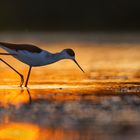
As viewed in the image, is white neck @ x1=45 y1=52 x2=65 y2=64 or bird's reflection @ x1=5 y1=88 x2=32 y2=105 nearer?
bird's reflection @ x1=5 y1=88 x2=32 y2=105

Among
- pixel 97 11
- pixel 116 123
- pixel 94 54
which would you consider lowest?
pixel 116 123

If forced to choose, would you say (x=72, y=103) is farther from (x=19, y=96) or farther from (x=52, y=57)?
(x=52, y=57)

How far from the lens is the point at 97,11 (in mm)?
41219

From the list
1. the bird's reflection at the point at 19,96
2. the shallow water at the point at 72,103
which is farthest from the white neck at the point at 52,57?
the bird's reflection at the point at 19,96

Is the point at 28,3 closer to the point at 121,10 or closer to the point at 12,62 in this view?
the point at 121,10

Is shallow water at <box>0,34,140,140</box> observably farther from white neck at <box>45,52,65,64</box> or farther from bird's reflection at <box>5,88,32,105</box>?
white neck at <box>45,52,65,64</box>

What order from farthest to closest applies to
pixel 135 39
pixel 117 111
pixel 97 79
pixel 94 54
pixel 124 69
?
pixel 135 39, pixel 94 54, pixel 124 69, pixel 97 79, pixel 117 111

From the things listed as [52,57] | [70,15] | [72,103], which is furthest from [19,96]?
[70,15]

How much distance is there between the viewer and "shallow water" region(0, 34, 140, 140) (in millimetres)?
9508

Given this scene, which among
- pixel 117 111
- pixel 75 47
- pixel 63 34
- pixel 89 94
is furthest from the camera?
pixel 63 34

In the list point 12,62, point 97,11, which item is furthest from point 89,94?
point 97,11

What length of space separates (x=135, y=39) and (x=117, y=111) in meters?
21.0

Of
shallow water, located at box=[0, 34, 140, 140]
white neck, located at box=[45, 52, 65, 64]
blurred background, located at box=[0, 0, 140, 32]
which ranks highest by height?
blurred background, located at box=[0, 0, 140, 32]

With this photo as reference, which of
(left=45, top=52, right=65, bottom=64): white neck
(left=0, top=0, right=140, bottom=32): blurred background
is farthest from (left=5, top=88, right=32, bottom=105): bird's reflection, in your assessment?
(left=0, top=0, right=140, bottom=32): blurred background
